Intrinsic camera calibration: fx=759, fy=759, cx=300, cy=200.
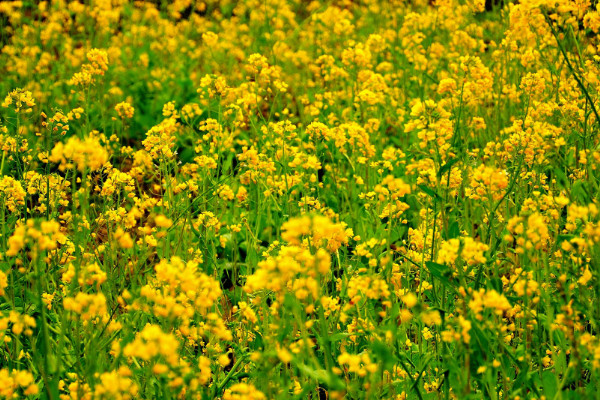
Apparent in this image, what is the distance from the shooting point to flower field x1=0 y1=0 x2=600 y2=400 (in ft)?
5.51

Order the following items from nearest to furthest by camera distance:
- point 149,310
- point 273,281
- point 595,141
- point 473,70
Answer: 1. point 273,281
2. point 149,310
3. point 473,70
4. point 595,141

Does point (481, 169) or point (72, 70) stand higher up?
point (481, 169)

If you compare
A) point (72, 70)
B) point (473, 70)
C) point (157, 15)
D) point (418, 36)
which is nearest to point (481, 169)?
point (473, 70)

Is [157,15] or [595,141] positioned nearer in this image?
[595,141]

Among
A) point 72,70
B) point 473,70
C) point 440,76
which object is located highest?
point 473,70

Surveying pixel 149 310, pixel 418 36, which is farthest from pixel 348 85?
pixel 149 310

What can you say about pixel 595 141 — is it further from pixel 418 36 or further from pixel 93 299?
pixel 93 299

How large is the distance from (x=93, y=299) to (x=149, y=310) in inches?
15.0

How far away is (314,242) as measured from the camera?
2.11 meters

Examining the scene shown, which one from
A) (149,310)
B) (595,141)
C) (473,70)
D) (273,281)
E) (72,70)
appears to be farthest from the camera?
(72,70)

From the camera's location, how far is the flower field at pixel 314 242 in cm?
168

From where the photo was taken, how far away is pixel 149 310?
1985 mm

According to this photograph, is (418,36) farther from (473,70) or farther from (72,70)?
(72,70)

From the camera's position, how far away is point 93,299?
1616 millimetres
